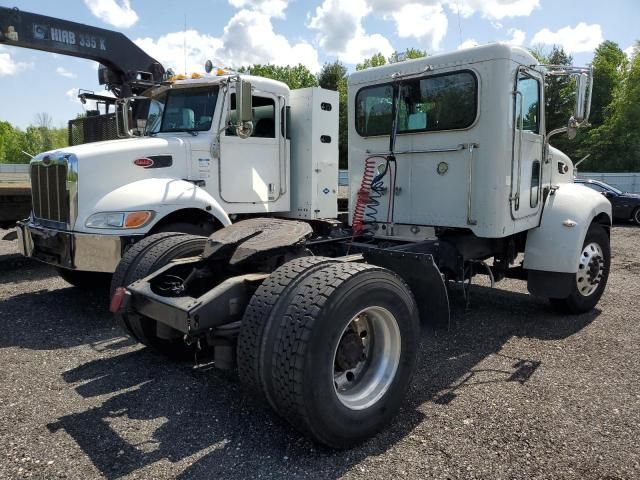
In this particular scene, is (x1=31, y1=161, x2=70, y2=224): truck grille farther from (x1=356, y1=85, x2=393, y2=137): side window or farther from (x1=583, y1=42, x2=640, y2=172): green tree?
(x1=583, y1=42, x2=640, y2=172): green tree

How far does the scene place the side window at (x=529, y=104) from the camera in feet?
16.4

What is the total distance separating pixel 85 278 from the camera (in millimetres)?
6809

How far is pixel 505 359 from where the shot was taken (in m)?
4.55

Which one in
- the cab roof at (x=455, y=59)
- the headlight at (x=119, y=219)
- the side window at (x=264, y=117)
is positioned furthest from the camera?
the side window at (x=264, y=117)

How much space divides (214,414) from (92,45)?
24.9ft

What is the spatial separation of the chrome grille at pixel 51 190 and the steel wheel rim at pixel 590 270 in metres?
5.68

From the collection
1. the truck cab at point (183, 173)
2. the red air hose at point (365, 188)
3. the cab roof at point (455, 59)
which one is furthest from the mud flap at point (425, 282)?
the truck cab at point (183, 173)

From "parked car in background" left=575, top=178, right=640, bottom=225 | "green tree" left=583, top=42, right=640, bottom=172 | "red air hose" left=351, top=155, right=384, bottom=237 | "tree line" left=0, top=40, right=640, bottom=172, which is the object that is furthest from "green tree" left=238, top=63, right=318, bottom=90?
"red air hose" left=351, top=155, right=384, bottom=237

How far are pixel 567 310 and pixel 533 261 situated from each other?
804mm

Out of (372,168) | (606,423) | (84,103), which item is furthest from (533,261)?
(84,103)

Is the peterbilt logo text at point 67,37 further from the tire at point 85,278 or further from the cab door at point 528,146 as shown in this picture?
the cab door at point 528,146

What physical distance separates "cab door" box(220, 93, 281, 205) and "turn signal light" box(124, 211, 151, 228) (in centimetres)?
Answer: 140

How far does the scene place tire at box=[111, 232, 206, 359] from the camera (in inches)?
154

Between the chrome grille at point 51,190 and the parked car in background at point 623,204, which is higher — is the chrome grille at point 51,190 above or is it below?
above
